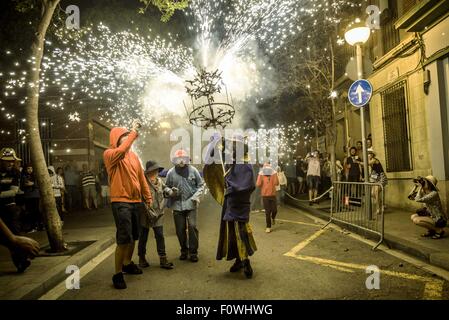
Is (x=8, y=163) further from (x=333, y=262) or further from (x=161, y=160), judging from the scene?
(x=161, y=160)

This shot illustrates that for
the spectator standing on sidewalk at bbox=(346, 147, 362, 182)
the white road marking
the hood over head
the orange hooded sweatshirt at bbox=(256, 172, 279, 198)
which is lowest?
the white road marking

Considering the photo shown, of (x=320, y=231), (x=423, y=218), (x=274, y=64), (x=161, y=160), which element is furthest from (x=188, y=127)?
(x=423, y=218)

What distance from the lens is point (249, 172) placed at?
16.6 feet

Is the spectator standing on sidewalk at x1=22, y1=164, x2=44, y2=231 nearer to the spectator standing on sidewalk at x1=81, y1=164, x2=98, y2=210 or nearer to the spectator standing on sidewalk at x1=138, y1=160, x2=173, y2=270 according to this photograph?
the spectator standing on sidewalk at x1=138, y1=160, x2=173, y2=270

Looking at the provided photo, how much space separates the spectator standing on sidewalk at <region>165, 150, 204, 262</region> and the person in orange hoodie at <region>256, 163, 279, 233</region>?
290cm

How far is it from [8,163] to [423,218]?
29.3ft

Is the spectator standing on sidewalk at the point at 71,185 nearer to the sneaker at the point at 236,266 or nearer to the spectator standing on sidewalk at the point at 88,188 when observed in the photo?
the spectator standing on sidewalk at the point at 88,188

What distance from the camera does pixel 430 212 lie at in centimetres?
650

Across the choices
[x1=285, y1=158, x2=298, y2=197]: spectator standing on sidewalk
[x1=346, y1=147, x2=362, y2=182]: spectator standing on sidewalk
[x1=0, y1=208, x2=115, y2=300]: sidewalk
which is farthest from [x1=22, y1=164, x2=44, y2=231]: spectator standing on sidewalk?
[x1=285, y1=158, x2=298, y2=197]: spectator standing on sidewalk

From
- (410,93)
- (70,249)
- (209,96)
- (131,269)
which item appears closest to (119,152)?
(131,269)

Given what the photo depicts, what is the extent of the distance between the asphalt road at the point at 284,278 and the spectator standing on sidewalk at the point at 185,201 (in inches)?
12.7

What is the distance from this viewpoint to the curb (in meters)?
4.18

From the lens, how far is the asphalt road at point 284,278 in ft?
13.3
